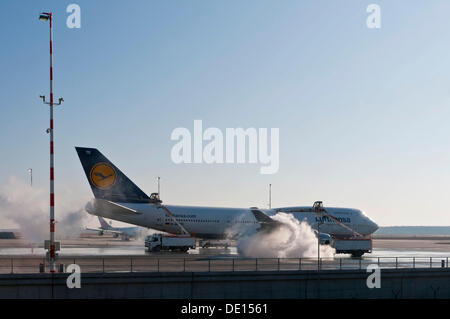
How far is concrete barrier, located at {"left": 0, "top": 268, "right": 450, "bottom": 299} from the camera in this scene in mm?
26223

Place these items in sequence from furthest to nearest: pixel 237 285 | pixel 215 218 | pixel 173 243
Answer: pixel 215 218 < pixel 173 243 < pixel 237 285

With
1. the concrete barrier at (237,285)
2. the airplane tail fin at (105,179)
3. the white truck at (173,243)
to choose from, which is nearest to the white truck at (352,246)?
the white truck at (173,243)

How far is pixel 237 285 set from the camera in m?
28.8

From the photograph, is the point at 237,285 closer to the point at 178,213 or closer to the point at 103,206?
the point at 103,206

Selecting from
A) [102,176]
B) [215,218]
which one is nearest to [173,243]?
[215,218]

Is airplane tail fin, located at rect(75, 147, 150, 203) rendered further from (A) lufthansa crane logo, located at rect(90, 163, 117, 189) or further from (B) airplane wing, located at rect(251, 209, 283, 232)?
(B) airplane wing, located at rect(251, 209, 283, 232)

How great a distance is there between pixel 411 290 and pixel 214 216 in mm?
32251

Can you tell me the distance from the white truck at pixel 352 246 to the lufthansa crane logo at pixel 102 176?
23563 mm

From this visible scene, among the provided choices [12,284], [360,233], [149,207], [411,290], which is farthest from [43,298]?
[360,233]

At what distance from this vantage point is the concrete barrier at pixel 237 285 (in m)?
26.2

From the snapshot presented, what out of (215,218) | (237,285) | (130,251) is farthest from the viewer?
(215,218)

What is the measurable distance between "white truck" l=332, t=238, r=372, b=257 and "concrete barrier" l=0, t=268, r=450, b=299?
19.9m

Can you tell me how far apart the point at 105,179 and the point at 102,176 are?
0.44 m
